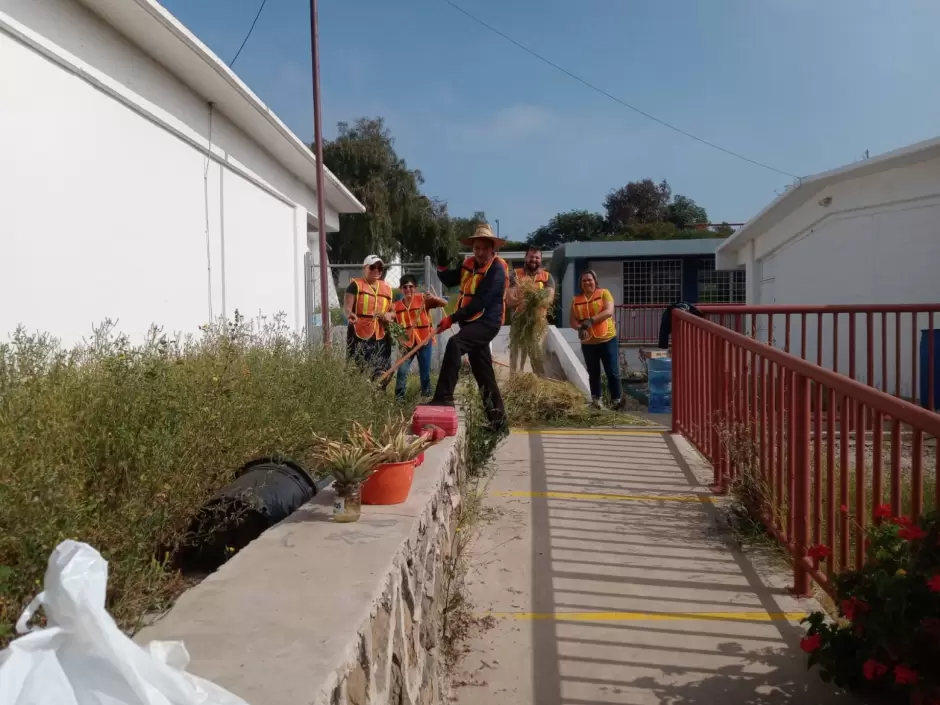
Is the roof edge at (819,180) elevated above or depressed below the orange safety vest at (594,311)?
above

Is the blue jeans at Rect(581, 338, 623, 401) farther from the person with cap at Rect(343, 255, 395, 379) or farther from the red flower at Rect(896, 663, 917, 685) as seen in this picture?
the red flower at Rect(896, 663, 917, 685)

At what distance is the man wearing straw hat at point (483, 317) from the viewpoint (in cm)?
625

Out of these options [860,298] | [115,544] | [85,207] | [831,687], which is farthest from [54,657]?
[860,298]

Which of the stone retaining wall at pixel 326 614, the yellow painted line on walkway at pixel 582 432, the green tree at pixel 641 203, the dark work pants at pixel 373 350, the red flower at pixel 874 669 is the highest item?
the green tree at pixel 641 203

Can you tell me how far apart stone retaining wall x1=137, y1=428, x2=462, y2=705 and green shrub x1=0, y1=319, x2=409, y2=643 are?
0.39 metres

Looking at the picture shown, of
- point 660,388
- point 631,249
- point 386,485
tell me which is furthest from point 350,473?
point 631,249

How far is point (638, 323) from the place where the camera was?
2483 centimetres

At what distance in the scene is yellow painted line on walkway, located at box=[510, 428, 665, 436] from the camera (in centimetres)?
766

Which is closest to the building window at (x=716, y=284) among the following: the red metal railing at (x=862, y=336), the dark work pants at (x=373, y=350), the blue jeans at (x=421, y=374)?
the red metal railing at (x=862, y=336)

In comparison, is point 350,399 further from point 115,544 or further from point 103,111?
point 103,111

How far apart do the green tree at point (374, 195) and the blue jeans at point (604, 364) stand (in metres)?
24.9

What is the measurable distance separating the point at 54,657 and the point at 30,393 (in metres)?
2.08

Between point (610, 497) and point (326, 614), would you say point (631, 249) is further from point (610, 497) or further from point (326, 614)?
point (326, 614)

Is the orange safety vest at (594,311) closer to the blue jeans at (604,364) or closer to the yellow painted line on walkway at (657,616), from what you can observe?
the blue jeans at (604,364)
